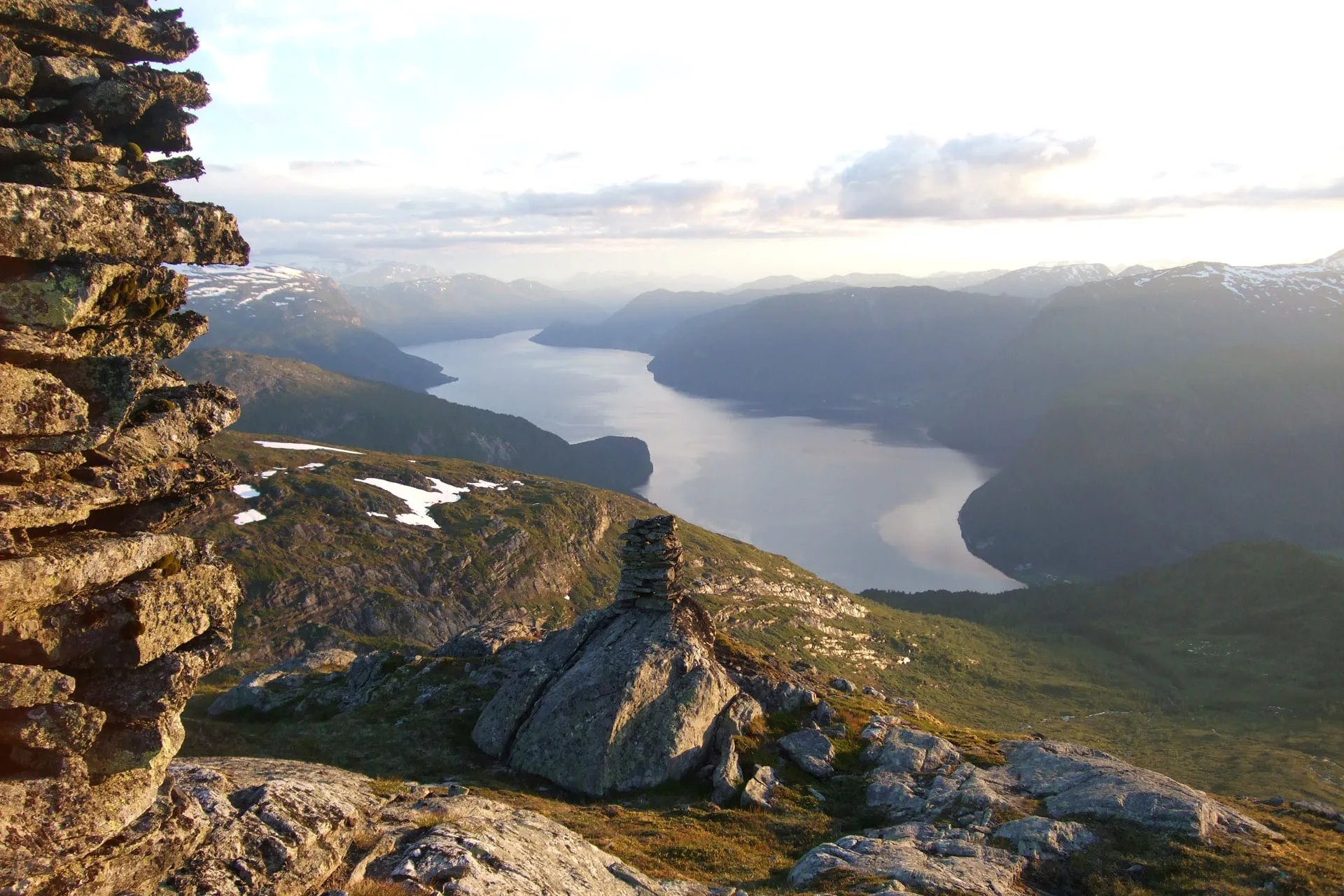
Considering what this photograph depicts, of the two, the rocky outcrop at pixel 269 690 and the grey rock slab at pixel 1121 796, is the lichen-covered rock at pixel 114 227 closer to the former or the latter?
the rocky outcrop at pixel 269 690

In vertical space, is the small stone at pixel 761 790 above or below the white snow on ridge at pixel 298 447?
above

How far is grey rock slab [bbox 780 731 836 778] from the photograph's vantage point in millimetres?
34125

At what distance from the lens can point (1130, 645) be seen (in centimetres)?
13188

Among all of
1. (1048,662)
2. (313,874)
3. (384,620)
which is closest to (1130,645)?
(1048,662)

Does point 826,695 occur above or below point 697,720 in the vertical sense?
below

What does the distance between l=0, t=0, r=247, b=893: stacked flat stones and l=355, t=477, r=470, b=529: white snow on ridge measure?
338ft

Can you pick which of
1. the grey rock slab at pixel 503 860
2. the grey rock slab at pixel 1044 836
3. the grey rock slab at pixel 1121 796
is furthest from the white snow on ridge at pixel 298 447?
the grey rock slab at pixel 1044 836

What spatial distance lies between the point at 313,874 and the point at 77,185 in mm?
14531

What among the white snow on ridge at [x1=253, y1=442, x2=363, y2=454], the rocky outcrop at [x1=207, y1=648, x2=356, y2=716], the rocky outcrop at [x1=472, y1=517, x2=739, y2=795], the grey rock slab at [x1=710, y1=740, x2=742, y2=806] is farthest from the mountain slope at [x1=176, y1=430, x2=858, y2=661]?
the grey rock slab at [x1=710, y1=740, x2=742, y2=806]

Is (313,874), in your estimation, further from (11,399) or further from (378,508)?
(378,508)

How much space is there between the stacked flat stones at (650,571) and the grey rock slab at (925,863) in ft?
50.1

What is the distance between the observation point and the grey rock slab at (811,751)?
34125mm

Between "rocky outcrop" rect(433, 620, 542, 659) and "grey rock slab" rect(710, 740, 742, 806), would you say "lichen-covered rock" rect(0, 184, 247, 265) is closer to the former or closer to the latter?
"grey rock slab" rect(710, 740, 742, 806)

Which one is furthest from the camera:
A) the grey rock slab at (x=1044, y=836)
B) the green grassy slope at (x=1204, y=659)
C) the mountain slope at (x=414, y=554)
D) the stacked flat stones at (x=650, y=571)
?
the mountain slope at (x=414, y=554)
